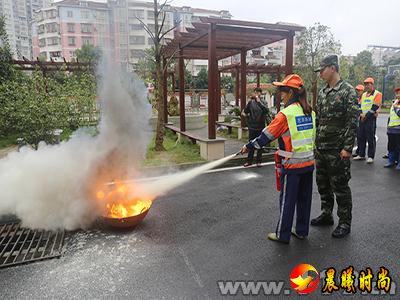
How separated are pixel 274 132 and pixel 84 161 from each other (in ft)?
8.77

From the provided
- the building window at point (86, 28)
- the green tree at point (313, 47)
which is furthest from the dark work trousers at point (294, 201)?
the green tree at point (313, 47)

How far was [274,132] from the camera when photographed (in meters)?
3.18

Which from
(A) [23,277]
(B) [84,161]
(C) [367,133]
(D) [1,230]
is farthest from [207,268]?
(C) [367,133]

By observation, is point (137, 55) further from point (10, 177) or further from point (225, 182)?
point (225, 182)

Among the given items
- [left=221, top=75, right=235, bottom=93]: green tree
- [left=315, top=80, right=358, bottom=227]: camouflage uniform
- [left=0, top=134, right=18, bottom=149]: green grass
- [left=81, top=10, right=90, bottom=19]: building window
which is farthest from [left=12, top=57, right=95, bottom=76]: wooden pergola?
[left=221, top=75, right=235, bottom=93]: green tree

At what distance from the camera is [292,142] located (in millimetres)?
3195

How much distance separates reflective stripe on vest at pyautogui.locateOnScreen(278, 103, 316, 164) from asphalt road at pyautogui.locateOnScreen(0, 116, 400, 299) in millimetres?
1077

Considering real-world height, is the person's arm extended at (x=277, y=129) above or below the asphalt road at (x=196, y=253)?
above

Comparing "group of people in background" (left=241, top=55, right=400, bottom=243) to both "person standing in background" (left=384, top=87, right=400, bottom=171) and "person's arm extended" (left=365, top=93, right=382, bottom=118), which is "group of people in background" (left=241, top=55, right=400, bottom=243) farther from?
"person's arm extended" (left=365, top=93, right=382, bottom=118)

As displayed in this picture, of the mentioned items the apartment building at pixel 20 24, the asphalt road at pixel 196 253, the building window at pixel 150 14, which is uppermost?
the apartment building at pixel 20 24

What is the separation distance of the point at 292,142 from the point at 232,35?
6.72 meters

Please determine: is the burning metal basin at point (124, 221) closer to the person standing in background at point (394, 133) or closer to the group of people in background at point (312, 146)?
the group of people in background at point (312, 146)

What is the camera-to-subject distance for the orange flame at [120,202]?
3.92 meters

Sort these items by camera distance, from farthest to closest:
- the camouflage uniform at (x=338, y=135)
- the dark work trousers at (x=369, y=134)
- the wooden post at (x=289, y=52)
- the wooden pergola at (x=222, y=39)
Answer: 1. the wooden post at (x=289, y=52)
2. the wooden pergola at (x=222, y=39)
3. the dark work trousers at (x=369, y=134)
4. the camouflage uniform at (x=338, y=135)
